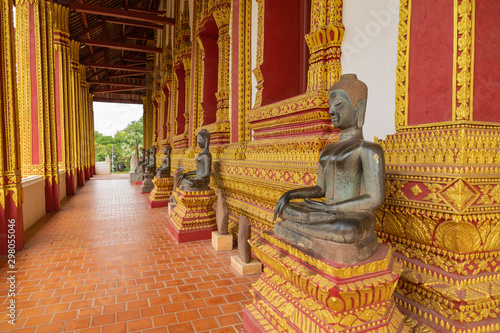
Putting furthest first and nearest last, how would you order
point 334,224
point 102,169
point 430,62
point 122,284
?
point 102,169
point 122,284
point 430,62
point 334,224

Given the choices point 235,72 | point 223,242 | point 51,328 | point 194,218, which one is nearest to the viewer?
point 51,328

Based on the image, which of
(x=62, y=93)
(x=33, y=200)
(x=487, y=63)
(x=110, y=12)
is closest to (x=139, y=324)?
(x=487, y=63)

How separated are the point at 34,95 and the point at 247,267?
6.76 metres

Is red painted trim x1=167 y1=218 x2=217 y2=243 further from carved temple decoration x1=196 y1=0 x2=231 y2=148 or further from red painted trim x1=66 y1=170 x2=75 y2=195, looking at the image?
red painted trim x1=66 y1=170 x2=75 y2=195

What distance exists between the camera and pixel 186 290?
2916 millimetres

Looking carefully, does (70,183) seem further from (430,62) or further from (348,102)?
(430,62)

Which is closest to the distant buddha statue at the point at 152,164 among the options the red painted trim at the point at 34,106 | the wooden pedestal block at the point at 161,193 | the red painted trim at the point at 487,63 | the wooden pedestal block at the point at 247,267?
the wooden pedestal block at the point at 161,193

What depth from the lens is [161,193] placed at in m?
7.86

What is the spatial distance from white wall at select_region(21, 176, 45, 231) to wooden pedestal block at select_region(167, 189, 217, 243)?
288cm

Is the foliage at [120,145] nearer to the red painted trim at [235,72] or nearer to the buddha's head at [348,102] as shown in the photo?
the red painted trim at [235,72]

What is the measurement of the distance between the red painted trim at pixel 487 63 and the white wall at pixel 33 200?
21.6 ft

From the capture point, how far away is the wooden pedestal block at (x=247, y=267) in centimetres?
330

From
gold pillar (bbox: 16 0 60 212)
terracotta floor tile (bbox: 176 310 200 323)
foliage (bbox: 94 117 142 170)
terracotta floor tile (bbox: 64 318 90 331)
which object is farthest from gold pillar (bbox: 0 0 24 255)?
foliage (bbox: 94 117 142 170)

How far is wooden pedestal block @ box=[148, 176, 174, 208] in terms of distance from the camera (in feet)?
25.2
